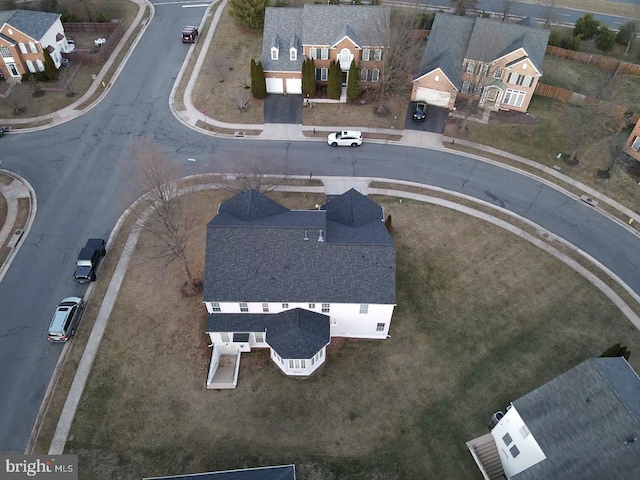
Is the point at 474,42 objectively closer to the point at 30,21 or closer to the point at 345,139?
the point at 345,139

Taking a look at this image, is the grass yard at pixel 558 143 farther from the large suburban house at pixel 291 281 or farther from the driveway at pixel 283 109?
the large suburban house at pixel 291 281

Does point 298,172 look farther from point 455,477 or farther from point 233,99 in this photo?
point 455,477

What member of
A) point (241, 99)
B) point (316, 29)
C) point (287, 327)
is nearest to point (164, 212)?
point (287, 327)

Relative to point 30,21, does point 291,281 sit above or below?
below

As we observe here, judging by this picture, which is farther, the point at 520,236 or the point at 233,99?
the point at 233,99

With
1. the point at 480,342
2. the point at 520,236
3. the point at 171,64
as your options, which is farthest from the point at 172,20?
the point at 480,342

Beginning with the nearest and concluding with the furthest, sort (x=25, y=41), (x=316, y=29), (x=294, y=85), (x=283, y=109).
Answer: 1. (x=316, y=29)
2. (x=283, y=109)
3. (x=25, y=41)
4. (x=294, y=85)
